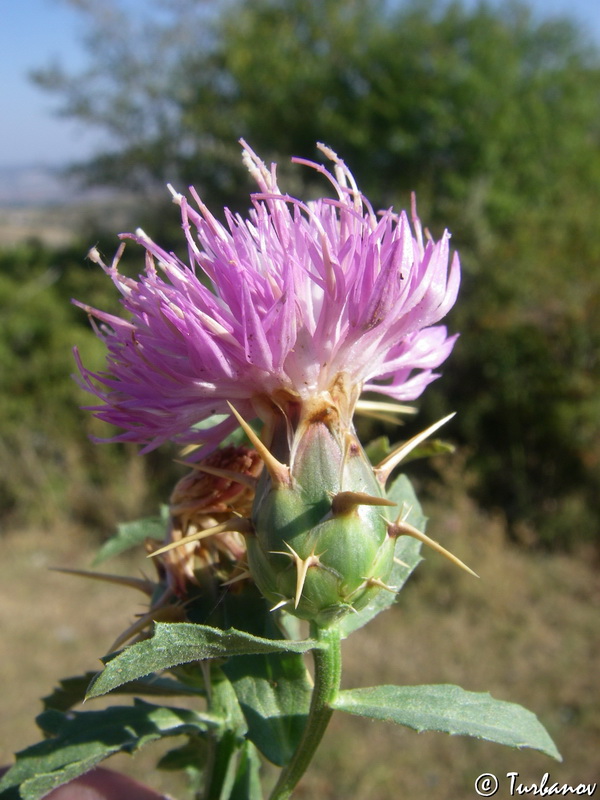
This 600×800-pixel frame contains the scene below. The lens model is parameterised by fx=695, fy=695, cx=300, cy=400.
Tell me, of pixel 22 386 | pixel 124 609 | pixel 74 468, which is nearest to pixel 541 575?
pixel 124 609

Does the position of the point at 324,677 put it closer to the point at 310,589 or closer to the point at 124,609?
the point at 310,589

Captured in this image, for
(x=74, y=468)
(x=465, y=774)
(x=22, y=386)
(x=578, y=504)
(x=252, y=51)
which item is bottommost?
(x=578, y=504)

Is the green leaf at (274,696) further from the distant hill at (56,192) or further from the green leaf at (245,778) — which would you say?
the distant hill at (56,192)

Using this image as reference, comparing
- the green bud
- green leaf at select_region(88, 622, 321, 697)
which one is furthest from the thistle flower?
green leaf at select_region(88, 622, 321, 697)

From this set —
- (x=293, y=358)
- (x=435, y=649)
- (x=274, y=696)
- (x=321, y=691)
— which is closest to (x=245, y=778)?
(x=274, y=696)

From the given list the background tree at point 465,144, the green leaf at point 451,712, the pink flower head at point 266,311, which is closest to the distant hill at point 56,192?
the background tree at point 465,144

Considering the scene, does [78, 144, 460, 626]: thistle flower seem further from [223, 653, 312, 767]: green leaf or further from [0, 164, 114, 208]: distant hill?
[0, 164, 114, 208]: distant hill

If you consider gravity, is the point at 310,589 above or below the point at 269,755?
above
